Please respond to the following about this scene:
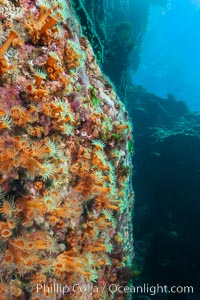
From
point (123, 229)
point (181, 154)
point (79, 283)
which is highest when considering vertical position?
point (181, 154)

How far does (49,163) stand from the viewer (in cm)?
238

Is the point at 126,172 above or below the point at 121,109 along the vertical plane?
below

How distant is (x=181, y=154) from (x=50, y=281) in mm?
12100

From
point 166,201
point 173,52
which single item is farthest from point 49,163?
point 173,52

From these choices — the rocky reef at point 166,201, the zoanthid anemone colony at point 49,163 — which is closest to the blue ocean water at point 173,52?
the rocky reef at point 166,201

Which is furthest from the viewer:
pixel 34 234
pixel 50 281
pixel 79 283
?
pixel 79 283

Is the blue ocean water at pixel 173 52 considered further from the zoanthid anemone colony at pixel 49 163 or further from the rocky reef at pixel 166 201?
the zoanthid anemone colony at pixel 49 163

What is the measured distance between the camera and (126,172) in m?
3.70

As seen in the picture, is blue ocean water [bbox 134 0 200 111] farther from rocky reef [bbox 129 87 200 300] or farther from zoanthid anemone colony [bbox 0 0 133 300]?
zoanthid anemone colony [bbox 0 0 133 300]

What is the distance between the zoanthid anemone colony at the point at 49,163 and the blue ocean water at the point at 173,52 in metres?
68.1

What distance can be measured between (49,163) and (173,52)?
82311 millimetres

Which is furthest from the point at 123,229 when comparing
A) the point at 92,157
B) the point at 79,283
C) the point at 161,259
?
the point at 161,259

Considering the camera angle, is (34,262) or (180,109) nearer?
(34,262)

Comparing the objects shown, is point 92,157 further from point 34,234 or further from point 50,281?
point 50,281
